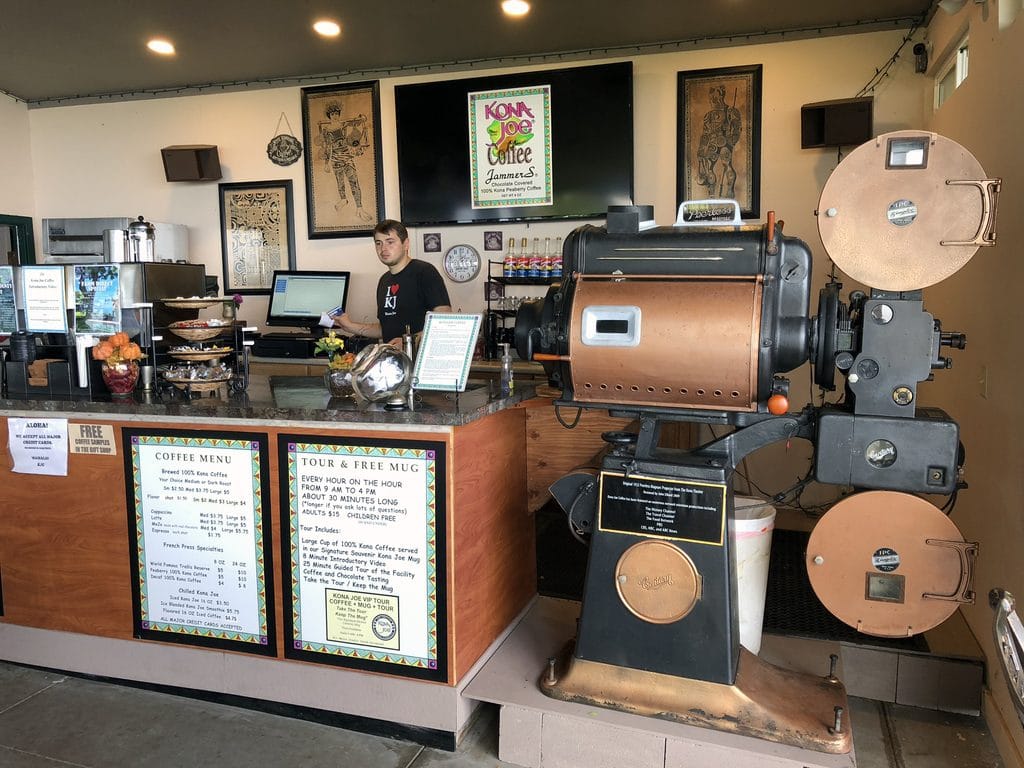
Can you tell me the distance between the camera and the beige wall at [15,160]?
601 centimetres

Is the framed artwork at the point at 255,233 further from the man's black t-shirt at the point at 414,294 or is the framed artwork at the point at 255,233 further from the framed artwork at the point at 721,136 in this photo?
the framed artwork at the point at 721,136

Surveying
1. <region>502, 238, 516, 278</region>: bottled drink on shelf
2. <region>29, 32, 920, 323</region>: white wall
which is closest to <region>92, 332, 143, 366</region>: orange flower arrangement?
<region>502, 238, 516, 278</region>: bottled drink on shelf

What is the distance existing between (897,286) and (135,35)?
472 cm

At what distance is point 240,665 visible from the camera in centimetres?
259

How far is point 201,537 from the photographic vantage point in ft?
8.46

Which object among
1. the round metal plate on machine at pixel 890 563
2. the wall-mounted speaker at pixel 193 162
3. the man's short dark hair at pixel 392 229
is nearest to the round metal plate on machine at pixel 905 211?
the round metal plate on machine at pixel 890 563

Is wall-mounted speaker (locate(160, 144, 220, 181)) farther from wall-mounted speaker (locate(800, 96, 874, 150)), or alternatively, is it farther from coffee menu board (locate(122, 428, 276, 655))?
wall-mounted speaker (locate(800, 96, 874, 150))

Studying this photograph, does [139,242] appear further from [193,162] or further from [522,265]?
[193,162]

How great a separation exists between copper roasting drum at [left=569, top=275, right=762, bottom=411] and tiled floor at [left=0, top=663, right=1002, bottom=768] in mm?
1211

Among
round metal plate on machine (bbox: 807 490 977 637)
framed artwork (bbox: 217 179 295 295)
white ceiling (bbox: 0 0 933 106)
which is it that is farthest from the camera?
framed artwork (bbox: 217 179 295 295)

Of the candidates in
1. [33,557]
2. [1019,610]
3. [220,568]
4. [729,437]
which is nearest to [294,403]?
[220,568]

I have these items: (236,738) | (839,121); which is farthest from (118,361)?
(839,121)

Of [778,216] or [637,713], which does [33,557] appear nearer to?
[637,713]

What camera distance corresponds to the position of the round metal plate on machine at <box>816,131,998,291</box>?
5.90 feet
